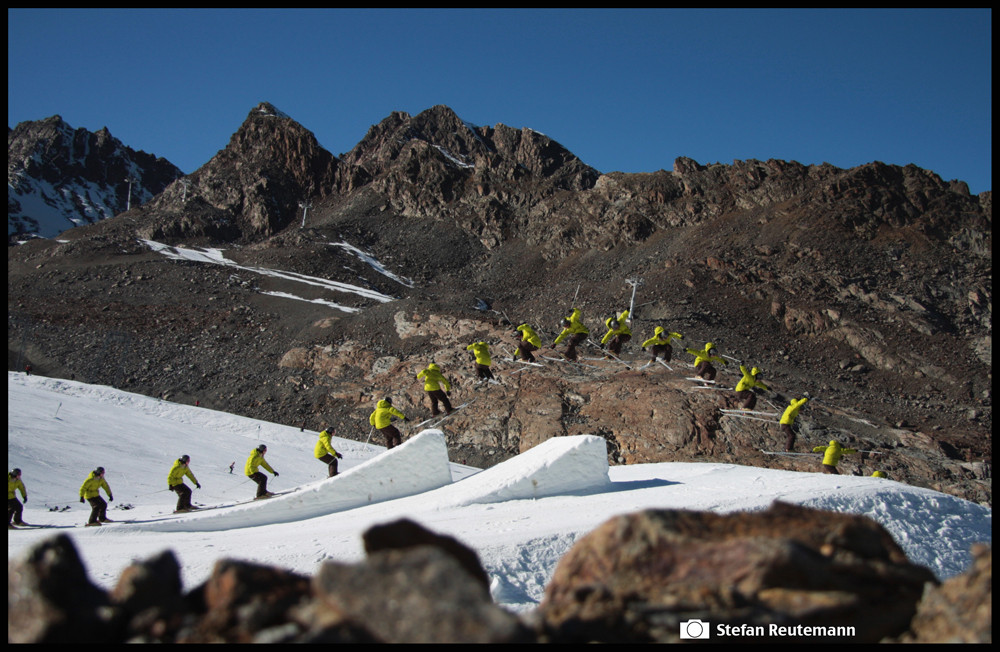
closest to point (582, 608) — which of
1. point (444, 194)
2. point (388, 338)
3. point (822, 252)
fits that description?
point (388, 338)

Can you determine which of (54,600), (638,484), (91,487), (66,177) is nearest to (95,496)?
(91,487)

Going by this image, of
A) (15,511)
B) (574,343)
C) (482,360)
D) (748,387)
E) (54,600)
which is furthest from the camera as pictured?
(574,343)

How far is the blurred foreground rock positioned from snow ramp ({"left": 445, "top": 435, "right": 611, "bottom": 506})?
598cm

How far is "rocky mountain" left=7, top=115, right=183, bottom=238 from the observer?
10256cm

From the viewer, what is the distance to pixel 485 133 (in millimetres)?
125812

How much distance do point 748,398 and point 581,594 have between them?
56.0ft

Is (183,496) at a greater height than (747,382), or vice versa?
(747,382)

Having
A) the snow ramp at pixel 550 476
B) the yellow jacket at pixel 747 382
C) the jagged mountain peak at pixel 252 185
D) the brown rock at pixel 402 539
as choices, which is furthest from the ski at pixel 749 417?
the jagged mountain peak at pixel 252 185

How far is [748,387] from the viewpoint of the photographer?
1845 centimetres

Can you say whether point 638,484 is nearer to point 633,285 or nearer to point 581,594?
point 581,594

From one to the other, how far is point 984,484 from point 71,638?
23.8 metres

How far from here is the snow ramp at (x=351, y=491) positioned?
35.8 ft

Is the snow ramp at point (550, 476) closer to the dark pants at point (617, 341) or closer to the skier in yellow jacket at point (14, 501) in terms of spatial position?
the skier in yellow jacket at point (14, 501)

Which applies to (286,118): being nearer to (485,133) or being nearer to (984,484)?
(485,133)
